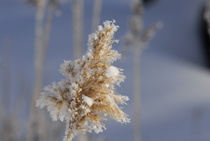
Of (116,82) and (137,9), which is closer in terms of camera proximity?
(116,82)

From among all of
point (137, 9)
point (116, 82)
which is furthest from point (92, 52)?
point (137, 9)

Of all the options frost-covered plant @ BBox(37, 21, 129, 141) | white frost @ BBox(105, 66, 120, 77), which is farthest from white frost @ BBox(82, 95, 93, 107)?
white frost @ BBox(105, 66, 120, 77)

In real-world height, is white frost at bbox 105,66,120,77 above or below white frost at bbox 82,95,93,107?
above

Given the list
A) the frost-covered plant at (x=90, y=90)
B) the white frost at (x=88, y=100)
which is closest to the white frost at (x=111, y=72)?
the frost-covered plant at (x=90, y=90)

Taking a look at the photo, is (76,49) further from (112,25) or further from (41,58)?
(112,25)

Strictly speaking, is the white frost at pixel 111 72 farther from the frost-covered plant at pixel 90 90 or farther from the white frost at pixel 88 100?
the white frost at pixel 88 100

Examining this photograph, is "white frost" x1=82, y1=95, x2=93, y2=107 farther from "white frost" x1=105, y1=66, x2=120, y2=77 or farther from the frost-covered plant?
"white frost" x1=105, y1=66, x2=120, y2=77

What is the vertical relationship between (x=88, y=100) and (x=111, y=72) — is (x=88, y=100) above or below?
below

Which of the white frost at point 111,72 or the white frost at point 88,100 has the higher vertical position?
the white frost at point 111,72
